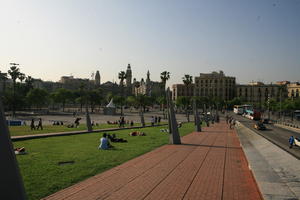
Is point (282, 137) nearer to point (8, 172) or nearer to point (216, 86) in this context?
point (8, 172)

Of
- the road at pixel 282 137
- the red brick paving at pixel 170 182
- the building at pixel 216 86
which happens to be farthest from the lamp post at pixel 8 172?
the building at pixel 216 86

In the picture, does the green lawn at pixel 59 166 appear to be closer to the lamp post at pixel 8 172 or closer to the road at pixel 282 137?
the lamp post at pixel 8 172

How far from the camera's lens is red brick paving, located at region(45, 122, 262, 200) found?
9.05 metres

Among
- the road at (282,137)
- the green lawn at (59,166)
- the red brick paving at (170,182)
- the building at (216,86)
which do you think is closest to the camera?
the red brick paving at (170,182)

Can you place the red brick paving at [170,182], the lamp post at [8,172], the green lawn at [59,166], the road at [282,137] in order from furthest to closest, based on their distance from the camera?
the road at [282,137] → the green lawn at [59,166] → the red brick paving at [170,182] → the lamp post at [8,172]

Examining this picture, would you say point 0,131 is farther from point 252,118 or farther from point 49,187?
point 252,118

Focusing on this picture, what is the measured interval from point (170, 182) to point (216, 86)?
549 ft

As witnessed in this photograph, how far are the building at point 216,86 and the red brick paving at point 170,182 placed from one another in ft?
523

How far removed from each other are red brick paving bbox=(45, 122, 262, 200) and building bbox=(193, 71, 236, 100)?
159476 millimetres

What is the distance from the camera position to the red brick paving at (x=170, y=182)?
905 centimetres

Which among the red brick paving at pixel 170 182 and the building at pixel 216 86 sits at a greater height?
the building at pixel 216 86

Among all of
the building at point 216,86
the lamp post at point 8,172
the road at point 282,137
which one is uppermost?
the building at point 216,86

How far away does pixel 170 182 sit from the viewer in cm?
1071

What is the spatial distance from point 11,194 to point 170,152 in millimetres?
13533
